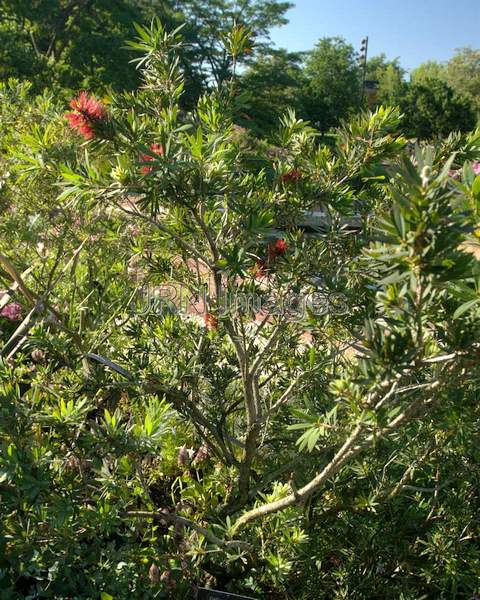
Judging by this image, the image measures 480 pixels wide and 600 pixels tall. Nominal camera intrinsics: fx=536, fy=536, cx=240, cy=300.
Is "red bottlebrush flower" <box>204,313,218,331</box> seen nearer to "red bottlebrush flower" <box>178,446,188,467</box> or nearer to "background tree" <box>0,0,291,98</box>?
"red bottlebrush flower" <box>178,446,188,467</box>

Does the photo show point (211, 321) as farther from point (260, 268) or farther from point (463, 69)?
point (463, 69)

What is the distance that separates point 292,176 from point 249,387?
0.83m

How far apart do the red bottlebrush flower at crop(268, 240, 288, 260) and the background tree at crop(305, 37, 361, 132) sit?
110 ft

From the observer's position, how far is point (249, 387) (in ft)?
6.97

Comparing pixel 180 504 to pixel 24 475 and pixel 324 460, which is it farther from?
pixel 24 475

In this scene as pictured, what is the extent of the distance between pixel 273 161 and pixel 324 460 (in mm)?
1161

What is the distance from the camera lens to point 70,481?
185 centimetres

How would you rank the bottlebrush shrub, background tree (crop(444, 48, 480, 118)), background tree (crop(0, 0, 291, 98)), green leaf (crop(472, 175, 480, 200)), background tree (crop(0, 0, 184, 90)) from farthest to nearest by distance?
background tree (crop(444, 48, 480, 118)) < background tree (crop(0, 0, 184, 90)) < background tree (crop(0, 0, 291, 98)) < the bottlebrush shrub < green leaf (crop(472, 175, 480, 200))

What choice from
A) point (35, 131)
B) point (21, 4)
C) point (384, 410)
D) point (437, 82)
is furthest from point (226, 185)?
point (437, 82)

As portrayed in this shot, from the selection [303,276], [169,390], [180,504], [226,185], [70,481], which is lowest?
[180,504]

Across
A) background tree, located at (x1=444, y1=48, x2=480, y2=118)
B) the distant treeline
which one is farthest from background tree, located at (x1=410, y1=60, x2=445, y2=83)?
the distant treeline

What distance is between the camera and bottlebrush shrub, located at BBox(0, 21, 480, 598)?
4.91 feet

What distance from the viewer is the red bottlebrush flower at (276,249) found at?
187 cm

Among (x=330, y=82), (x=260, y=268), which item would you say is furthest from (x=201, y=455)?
(x=330, y=82)
